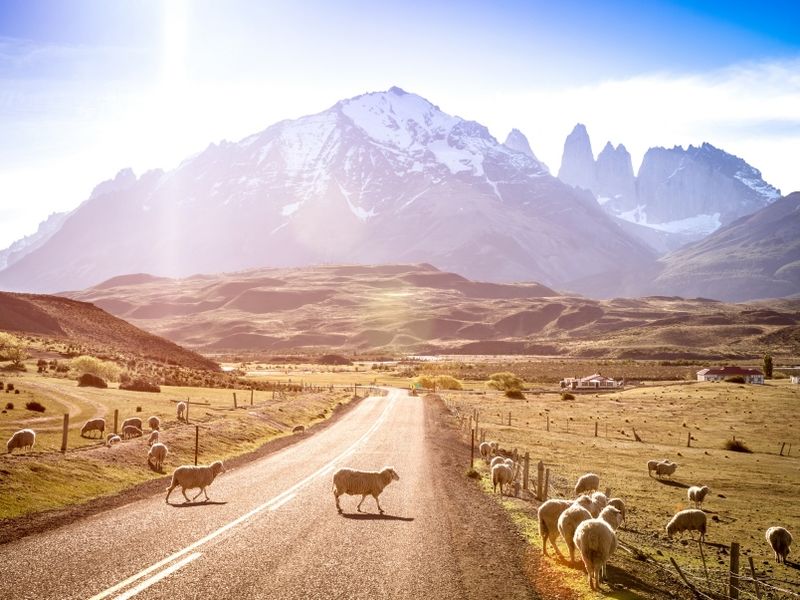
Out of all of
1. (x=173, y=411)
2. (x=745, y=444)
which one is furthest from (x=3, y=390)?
(x=745, y=444)

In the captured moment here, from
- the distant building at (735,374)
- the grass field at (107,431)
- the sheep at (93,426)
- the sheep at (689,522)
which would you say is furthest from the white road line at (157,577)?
the distant building at (735,374)

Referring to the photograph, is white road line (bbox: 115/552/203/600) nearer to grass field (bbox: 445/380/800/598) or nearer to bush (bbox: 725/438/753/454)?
grass field (bbox: 445/380/800/598)

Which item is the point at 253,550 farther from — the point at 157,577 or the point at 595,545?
the point at 595,545

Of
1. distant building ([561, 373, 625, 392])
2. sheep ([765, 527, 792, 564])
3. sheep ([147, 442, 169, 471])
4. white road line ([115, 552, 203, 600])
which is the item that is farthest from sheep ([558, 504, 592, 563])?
distant building ([561, 373, 625, 392])

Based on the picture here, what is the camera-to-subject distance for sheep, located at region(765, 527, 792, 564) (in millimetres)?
22375

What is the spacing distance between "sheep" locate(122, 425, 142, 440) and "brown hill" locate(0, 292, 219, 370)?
198 feet

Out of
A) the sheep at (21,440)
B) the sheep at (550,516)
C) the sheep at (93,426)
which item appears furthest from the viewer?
the sheep at (93,426)

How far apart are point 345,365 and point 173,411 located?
4842 inches

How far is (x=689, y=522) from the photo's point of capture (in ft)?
79.3

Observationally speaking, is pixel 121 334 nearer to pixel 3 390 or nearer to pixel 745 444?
pixel 3 390

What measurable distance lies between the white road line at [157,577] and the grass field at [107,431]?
26.7 ft

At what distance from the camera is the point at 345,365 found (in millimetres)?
172125

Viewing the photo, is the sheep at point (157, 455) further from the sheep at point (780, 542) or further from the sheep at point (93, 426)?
the sheep at point (780, 542)

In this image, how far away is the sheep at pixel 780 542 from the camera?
22.4 m
